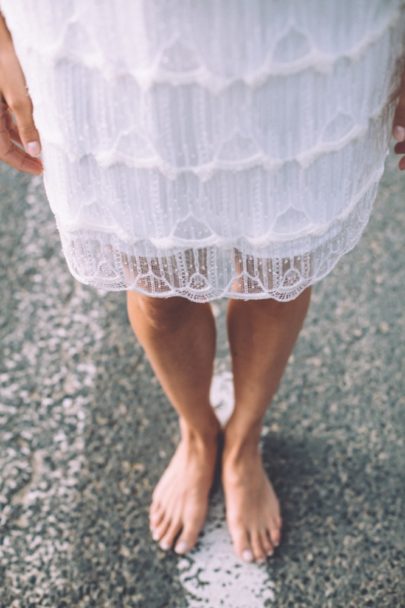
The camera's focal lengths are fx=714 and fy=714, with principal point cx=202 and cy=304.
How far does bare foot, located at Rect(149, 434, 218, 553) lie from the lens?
1.32m

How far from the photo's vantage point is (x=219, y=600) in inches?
49.4

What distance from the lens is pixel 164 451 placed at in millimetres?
1457

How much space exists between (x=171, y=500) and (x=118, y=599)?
7.7 inches

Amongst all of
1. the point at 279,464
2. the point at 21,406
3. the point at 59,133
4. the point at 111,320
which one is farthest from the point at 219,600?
the point at 59,133

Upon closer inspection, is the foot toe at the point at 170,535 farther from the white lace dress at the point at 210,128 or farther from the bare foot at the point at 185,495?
the white lace dress at the point at 210,128

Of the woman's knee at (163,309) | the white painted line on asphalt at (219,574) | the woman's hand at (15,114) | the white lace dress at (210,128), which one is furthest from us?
the white painted line on asphalt at (219,574)

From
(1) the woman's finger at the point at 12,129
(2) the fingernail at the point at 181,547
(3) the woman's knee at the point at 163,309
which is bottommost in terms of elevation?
(2) the fingernail at the point at 181,547

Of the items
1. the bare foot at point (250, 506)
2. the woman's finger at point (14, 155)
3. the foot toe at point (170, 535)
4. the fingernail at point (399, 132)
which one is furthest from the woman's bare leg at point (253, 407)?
the woman's finger at point (14, 155)

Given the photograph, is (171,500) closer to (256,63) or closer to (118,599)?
(118,599)

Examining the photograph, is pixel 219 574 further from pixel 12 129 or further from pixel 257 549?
pixel 12 129

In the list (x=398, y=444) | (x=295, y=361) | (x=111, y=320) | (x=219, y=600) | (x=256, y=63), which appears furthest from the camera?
(x=111, y=320)

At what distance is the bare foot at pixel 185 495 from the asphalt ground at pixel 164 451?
27 mm

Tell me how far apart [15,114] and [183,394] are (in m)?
0.56

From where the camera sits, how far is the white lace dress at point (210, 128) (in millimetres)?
746
